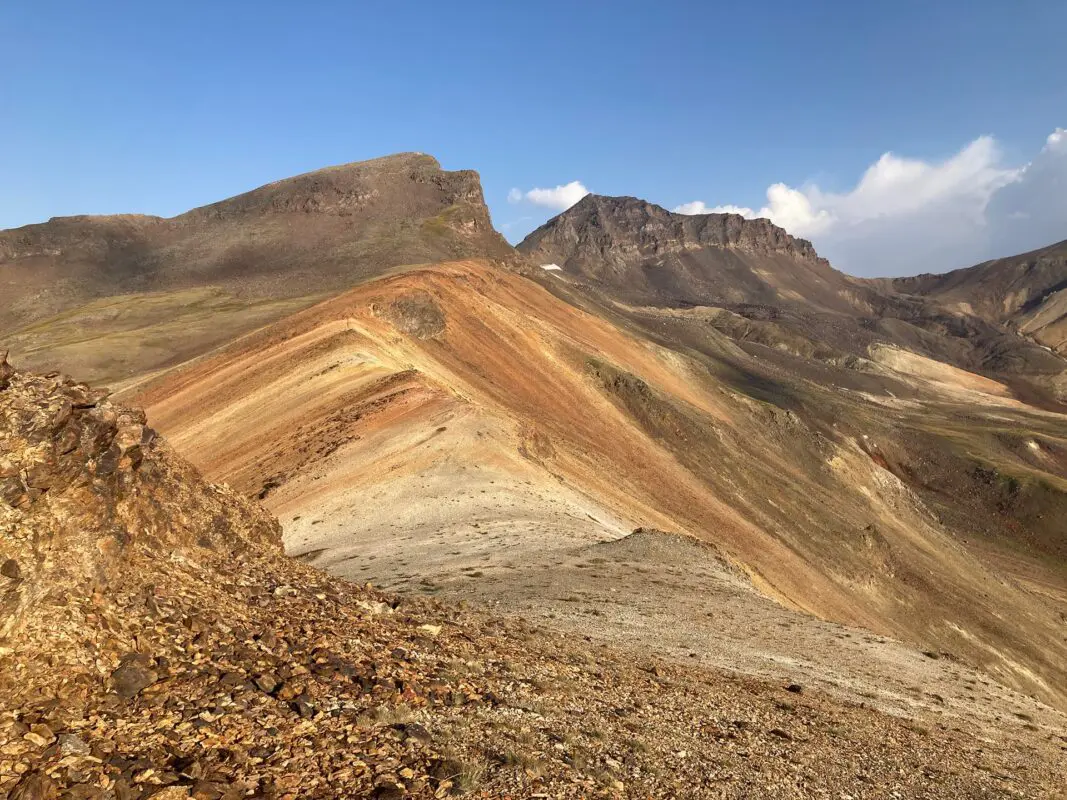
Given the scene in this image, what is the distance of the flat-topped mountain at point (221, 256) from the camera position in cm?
7769

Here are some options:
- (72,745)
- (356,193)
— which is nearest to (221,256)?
(356,193)

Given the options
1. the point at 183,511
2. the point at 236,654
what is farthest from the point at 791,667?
the point at 183,511

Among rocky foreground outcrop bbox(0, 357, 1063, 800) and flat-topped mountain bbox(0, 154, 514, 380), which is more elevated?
flat-topped mountain bbox(0, 154, 514, 380)

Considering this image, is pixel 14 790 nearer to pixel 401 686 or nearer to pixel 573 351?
pixel 401 686

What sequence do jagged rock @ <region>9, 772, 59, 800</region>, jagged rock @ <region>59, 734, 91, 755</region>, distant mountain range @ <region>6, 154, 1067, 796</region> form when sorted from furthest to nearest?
distant mountain range @ <region>6, 154, 1067, 796</region> < jagged rock @ <region>59, 734, 91, 755</region> < jagged rock @ <region>9, 772, 59, 800</region>

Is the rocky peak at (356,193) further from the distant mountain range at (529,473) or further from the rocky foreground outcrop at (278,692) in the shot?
the rocky foreground outcrop at (278,692)

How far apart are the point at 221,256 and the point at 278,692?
4932 inches

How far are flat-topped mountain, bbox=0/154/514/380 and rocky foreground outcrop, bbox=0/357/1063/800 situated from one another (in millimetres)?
61072

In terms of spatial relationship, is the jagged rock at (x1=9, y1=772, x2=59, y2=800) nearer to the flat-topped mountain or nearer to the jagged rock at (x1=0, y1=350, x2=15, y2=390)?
the jagged rock at (x1=0, y1=350, x2=15, y2=390)

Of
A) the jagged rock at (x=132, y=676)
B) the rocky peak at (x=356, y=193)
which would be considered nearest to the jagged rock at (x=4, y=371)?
the jagged rock at (x=132, y=676)

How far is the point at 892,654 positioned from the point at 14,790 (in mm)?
18968

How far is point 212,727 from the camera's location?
745cm

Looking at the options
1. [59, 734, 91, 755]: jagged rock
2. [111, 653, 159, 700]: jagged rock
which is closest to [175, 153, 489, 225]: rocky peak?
[111, 653, 159, 700]: jagged rock

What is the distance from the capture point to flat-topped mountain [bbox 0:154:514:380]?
77.7 metres
